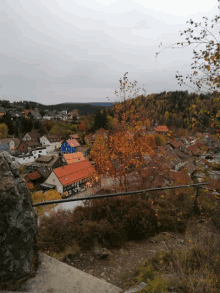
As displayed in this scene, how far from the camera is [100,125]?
55531 millimetres

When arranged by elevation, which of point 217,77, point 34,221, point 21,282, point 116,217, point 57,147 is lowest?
point 57,147

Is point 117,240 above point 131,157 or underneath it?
underneath

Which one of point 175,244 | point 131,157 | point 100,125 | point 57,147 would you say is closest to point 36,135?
point 57,147

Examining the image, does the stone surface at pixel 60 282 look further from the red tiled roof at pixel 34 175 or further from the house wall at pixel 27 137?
the house wall at pixel 27 137

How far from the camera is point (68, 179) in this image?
26438mm

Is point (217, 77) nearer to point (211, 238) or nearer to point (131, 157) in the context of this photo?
point (211, 238)

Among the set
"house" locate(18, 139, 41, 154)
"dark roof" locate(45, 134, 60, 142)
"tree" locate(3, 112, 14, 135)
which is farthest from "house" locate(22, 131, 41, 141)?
"house" locate(18, 139, 41, 154)

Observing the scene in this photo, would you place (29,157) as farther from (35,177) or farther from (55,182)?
(55,182)

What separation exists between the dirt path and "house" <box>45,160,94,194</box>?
2196 cm

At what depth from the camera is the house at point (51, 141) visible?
5903 centimetres

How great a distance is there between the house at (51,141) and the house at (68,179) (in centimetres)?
3407

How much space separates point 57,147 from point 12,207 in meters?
63.1

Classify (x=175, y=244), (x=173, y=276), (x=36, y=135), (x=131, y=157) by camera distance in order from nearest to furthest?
(x=173, y=276)
(x=175, y=244)
(x=131, y=157)
(x=36, y=135)

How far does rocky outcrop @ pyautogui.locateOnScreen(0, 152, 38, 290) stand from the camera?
1.66 metres
